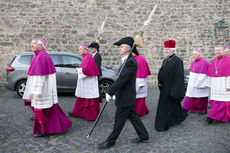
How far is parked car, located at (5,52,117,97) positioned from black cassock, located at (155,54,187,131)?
11.4 ft

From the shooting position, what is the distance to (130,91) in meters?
3.60

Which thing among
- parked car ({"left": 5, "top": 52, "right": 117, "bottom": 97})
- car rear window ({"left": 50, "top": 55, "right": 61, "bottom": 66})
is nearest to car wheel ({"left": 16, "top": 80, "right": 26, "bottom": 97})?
parked car ({"left": 5, "top": 52, "right": 117, "bottom": 97})

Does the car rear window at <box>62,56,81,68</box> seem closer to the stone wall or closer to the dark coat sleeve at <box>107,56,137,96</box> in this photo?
the stone wall

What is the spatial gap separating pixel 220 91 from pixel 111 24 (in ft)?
25.4

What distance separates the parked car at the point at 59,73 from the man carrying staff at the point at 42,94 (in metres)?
3.46

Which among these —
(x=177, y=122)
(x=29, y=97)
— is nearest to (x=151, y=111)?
(x=177, y=122)

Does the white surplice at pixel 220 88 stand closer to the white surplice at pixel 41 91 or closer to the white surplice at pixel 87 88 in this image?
the white surplice at pixel 87 88

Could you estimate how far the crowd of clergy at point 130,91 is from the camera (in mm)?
3598

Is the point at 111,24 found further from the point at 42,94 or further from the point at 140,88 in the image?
the point at 42,94

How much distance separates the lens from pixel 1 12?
1054 centimetres

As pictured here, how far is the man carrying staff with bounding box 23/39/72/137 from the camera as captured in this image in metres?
3.83

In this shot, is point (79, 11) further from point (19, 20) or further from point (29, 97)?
point (29, 97)

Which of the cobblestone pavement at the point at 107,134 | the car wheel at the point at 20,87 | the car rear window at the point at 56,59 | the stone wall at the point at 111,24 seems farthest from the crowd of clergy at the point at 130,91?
the stone wall at the point at 111,24

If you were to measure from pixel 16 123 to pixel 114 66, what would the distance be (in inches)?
296
